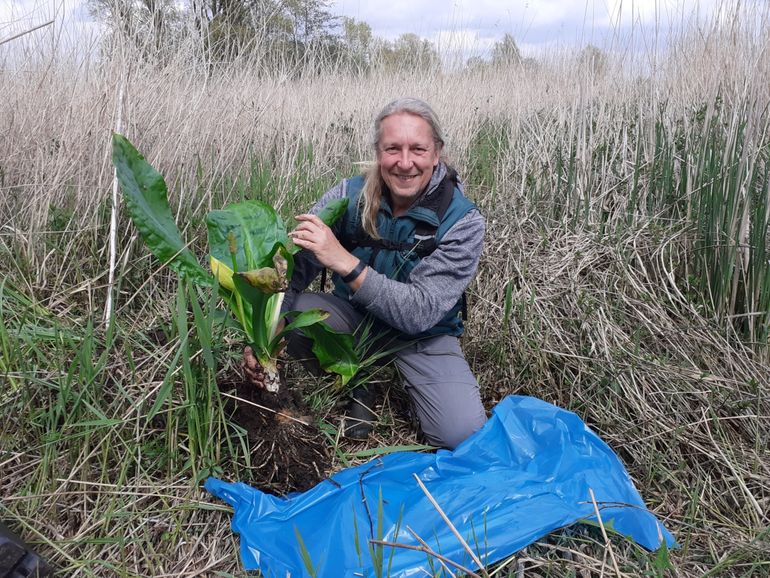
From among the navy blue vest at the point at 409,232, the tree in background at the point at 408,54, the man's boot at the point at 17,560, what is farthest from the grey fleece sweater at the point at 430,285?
the tree in background at the point at 408,54

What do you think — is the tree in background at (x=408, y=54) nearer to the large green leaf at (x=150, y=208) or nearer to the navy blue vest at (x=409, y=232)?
the navy blue vest at (x=409, y=232)

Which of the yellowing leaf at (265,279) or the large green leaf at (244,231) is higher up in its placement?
the large green leaf at (244,231)

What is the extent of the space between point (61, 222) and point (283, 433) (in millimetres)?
1283

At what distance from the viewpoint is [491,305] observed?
2.33 meters

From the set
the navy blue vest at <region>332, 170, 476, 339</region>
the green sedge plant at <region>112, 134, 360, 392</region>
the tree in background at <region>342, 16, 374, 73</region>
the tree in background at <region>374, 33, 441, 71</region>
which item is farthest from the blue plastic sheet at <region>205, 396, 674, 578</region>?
the tree in background at <region>374, 33, 441, 71</region>

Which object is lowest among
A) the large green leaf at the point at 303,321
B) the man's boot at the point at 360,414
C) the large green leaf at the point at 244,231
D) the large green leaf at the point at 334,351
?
the man's boot at the point at 360,414

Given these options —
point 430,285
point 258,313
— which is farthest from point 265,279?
point 430,285

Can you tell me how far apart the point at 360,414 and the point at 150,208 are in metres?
0.95

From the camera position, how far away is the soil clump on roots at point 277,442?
1.60 meters

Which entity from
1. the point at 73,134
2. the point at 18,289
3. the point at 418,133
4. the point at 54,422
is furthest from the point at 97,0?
the point at 54,422

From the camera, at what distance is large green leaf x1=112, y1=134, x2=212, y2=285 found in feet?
4.85

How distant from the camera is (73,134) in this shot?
7.35ft

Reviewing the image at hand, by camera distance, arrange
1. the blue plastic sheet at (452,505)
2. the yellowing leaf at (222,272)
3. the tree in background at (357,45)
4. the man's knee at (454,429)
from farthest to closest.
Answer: the tree in background at (357,45) < the man's knee at (454,429) < the yellowing leaf at (222,272) < the blue plastic sheet at (452,505)

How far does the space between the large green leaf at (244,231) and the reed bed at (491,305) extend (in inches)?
8.3
